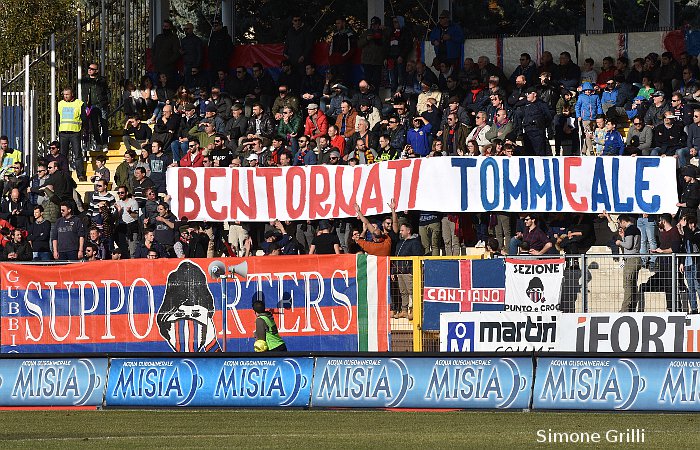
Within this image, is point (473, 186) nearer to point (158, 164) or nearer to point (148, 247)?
point (148, 247)

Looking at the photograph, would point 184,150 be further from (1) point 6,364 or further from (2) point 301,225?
(1) point 6,364

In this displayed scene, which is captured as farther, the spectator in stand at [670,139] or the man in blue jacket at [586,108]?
the man in blue jacket at [586,108]

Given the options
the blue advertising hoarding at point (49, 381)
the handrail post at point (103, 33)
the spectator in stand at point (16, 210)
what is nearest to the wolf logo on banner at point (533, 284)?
the blue advertising hoarding at point (49, 381)

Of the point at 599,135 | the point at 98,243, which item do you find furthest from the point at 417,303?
the point at 98,243

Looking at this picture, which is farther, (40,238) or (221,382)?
(40,238)

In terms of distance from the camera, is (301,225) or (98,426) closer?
(98,426)

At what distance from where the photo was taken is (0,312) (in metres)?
21.7

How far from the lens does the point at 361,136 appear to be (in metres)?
25.8

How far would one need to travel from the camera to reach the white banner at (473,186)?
22.8 metres

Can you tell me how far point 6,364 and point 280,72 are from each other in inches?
520

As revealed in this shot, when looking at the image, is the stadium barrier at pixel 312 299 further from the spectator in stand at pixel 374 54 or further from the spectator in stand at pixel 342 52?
the spectator in stand at pixel 342 52

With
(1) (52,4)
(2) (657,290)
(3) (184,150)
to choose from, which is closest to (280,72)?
(3) (184,150)

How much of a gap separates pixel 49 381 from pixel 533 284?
22.2 feet

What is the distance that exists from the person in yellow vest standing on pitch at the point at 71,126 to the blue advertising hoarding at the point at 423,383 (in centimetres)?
1299
